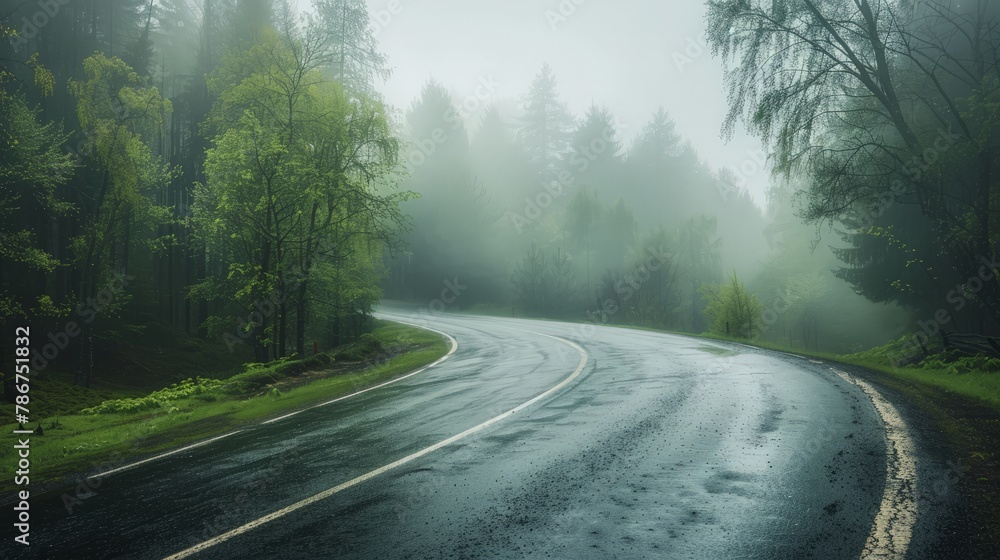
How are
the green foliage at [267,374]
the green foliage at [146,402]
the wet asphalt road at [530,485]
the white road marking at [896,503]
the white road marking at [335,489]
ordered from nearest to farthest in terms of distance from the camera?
the white road marking at [896,503] < the wet asphalt road at [530,485] < the white road marking at [335,489] < the green foliage at [146,402] < the green foliage at [267,374]

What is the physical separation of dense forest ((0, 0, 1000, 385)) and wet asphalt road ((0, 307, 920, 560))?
8.10 metres

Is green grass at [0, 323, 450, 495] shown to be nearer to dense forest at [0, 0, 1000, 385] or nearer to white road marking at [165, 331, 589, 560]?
white road marking at [165, 331, 589, 560]

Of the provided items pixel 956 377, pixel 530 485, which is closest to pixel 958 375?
pixel 956 377

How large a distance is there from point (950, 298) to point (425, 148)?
45989 mm

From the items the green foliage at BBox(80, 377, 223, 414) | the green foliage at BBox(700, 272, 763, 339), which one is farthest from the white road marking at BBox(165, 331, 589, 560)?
the green foliage at BBox(700, 272, 763, 339)

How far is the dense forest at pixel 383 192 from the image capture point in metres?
13.9

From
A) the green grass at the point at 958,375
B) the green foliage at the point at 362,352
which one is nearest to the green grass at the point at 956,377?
the green grass at the point at 958,375

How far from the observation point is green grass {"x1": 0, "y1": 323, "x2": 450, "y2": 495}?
7.88 m

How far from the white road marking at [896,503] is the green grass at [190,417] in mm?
8212

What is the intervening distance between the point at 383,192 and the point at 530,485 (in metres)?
28.9

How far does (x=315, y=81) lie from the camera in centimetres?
2011

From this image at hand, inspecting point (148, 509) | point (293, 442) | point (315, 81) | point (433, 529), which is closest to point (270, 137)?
point (315, 81)

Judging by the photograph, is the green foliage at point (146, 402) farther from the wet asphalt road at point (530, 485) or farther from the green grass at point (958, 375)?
the green grass at point (958, 375)

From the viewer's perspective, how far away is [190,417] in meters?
10.5
